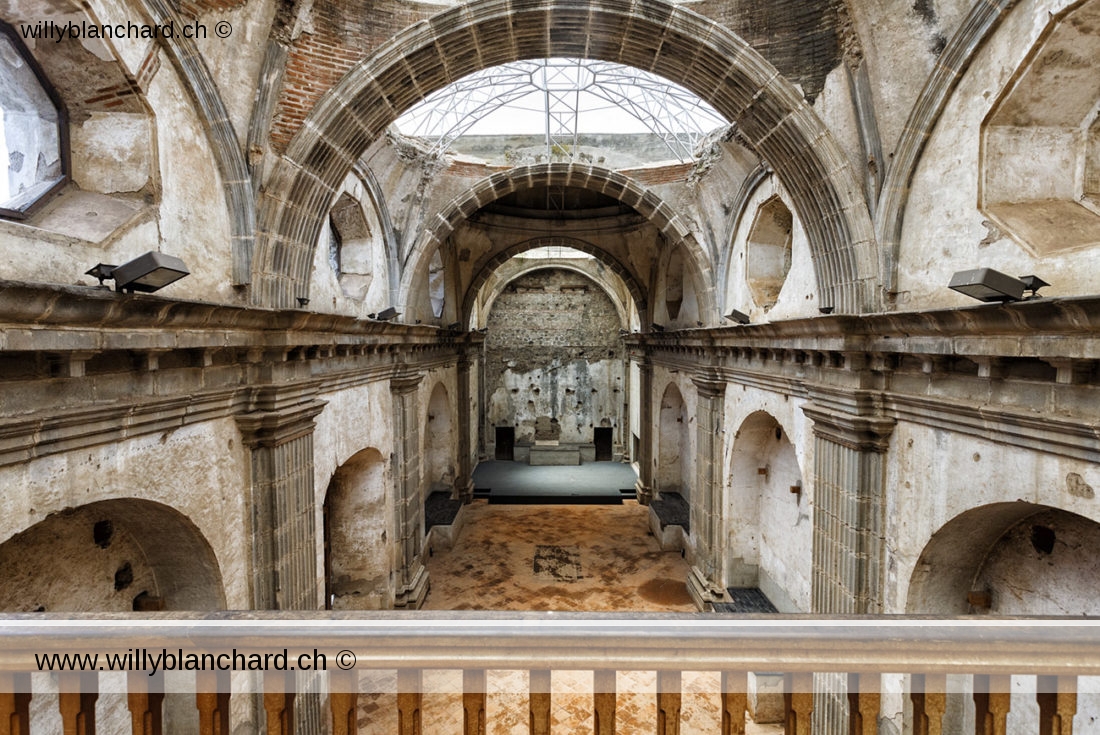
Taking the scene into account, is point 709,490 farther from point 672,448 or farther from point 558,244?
point 558,244

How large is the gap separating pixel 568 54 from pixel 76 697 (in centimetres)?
683

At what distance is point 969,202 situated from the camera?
459 cm

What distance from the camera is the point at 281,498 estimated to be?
18.5 ft

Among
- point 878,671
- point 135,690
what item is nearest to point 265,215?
point 135,690

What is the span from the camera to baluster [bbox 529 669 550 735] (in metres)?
1.75

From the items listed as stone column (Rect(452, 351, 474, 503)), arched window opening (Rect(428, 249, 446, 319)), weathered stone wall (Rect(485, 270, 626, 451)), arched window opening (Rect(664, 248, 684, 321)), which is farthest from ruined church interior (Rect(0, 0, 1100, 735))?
weathered stone wall (Rect(485, 270, 626, 451))

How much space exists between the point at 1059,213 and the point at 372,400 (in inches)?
324

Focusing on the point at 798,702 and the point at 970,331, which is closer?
the point at 798,702

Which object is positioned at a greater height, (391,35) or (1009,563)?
(391,35)

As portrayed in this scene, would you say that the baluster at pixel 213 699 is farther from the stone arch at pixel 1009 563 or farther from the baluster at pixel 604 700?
the stone arch at pixel 1009 563

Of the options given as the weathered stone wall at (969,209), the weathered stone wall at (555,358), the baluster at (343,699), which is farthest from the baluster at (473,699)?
the weathered stone wall at (555,358)

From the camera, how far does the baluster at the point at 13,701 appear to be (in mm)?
1652

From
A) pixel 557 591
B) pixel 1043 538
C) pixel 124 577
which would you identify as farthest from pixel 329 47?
pixel 557 591

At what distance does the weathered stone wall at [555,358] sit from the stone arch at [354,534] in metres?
14.1
